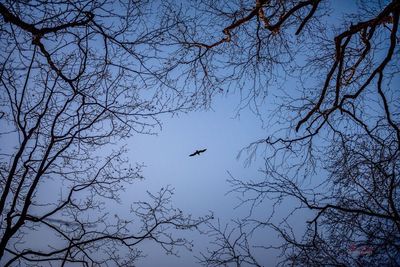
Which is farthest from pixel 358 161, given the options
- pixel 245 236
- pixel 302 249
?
pixel 245 236

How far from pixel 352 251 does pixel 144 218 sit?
4394 millimetres

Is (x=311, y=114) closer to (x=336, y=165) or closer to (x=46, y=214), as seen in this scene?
(x=336, y=165)

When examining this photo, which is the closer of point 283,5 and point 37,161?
point 283,5

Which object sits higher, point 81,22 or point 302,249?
point 81,22

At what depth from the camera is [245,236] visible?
13.8 ft

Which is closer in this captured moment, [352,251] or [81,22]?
[81,22]

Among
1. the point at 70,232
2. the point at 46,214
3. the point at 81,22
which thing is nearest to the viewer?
the point at 81,22

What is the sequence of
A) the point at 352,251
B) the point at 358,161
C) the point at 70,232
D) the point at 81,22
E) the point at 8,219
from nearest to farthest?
the point at 81,22, the point at 352,251, the point at 358,161, the point at 8,219, the point at 70,232

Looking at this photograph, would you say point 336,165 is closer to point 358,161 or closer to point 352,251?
point 358,161

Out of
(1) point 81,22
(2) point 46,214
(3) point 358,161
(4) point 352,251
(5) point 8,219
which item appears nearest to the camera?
(1) point 81,22

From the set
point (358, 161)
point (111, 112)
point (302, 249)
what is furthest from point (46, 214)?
point (358, 161)

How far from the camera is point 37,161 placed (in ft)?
19.4

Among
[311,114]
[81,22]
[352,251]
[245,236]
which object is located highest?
[81,22]

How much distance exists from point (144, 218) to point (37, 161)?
2821 mm
